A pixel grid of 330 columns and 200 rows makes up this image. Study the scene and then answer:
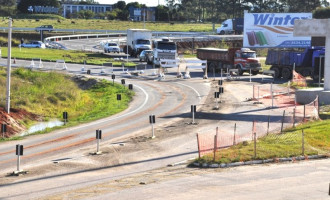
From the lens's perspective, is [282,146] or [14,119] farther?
[14,119]

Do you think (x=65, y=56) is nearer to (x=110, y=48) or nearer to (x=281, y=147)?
Answer: (x=110, y=48)

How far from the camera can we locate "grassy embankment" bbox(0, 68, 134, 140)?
123 ft

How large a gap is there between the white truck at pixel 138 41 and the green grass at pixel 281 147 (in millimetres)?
47458

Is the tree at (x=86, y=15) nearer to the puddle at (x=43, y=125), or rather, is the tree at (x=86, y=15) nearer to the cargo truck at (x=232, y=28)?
the cargo truck at (x=232, y=28)

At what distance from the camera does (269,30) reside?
69562mm

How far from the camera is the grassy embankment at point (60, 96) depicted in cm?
3742

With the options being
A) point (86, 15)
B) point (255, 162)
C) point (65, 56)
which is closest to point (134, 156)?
point (255, 162)

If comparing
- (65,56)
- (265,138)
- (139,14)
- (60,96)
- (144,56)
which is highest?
(139,14)

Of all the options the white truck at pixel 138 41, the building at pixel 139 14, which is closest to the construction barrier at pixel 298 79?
the white truck at pixel 138 41

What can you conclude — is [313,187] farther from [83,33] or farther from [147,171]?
[83,33]

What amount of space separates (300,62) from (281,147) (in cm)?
2727

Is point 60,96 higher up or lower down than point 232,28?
lower down

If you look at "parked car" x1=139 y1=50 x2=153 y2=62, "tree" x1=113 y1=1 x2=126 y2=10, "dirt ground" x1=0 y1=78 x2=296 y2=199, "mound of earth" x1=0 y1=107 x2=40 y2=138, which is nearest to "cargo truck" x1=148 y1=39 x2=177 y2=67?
"parked car" x1=139 y1=50 x2=153 y2=62

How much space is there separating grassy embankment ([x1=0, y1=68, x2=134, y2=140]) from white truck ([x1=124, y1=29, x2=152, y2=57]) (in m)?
23.9
